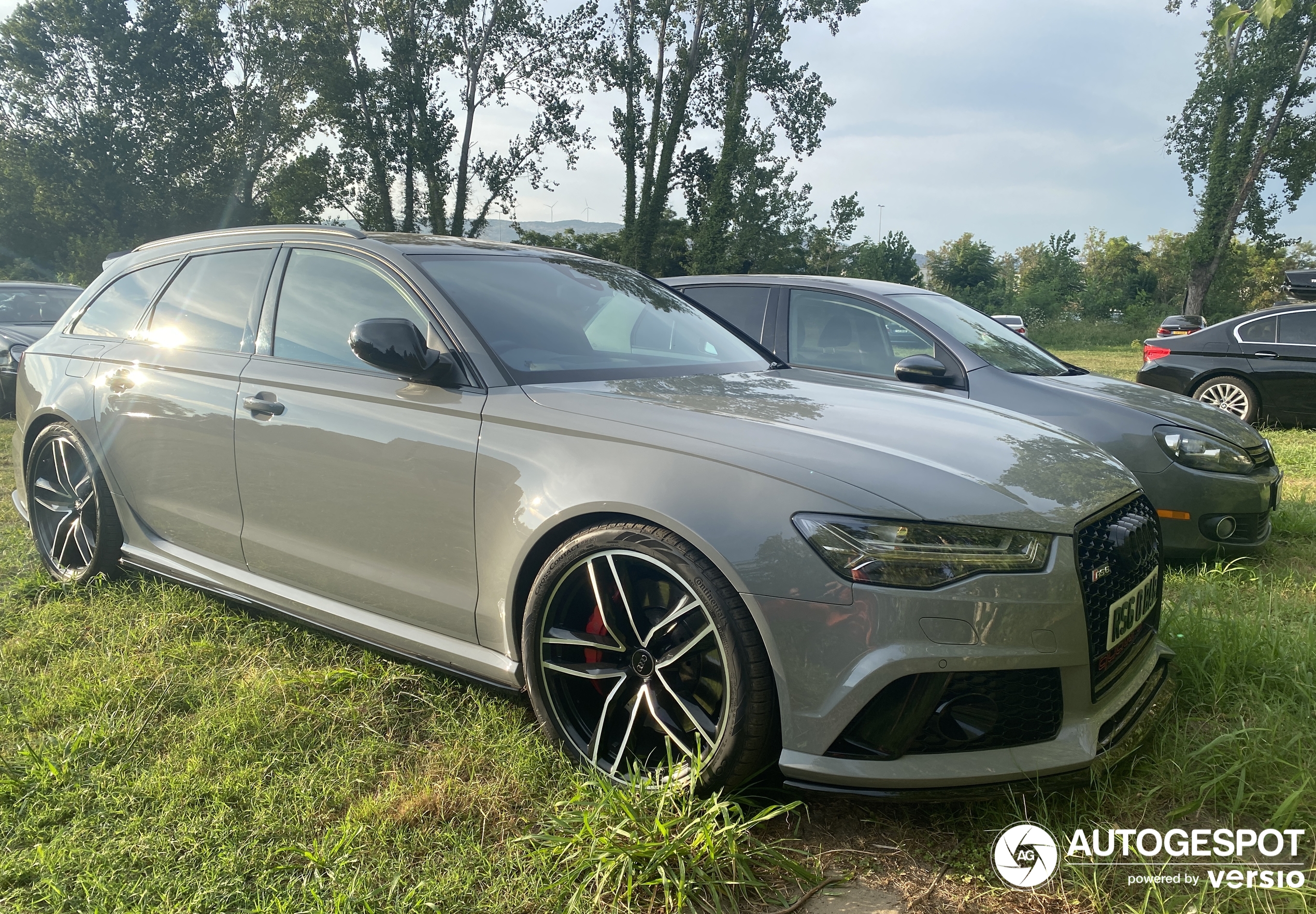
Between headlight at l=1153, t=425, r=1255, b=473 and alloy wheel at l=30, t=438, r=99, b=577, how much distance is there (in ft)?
15.9

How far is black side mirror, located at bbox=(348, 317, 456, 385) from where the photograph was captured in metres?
2.52

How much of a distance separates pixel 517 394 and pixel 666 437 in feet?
1.76

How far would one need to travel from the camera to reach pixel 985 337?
16.5 feet

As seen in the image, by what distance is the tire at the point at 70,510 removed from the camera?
376 centimetres

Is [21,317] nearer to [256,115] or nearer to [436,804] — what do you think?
[436,804]

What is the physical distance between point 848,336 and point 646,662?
3.20 meters

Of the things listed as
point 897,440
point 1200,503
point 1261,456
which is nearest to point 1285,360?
point 1261,456

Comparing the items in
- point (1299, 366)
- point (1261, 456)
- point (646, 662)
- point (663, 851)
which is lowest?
point (663, 851)

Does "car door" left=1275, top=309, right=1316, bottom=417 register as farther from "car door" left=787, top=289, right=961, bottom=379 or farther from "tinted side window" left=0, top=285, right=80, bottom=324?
"tinted side window" left=0, top=285, right=80, bottom=324

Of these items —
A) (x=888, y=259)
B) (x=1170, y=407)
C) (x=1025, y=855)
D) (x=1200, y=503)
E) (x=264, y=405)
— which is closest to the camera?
(x=1025, y=855)

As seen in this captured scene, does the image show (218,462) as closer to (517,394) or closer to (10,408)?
(517,394)

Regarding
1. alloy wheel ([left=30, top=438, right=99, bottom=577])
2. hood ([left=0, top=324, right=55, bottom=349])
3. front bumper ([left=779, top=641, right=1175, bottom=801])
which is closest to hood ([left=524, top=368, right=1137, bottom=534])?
front bumper ([left=779, top=641, right=1175, bottom=801])

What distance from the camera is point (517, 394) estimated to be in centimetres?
252

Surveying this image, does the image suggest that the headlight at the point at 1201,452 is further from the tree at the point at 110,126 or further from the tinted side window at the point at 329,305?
the tree at the point at 110,126
